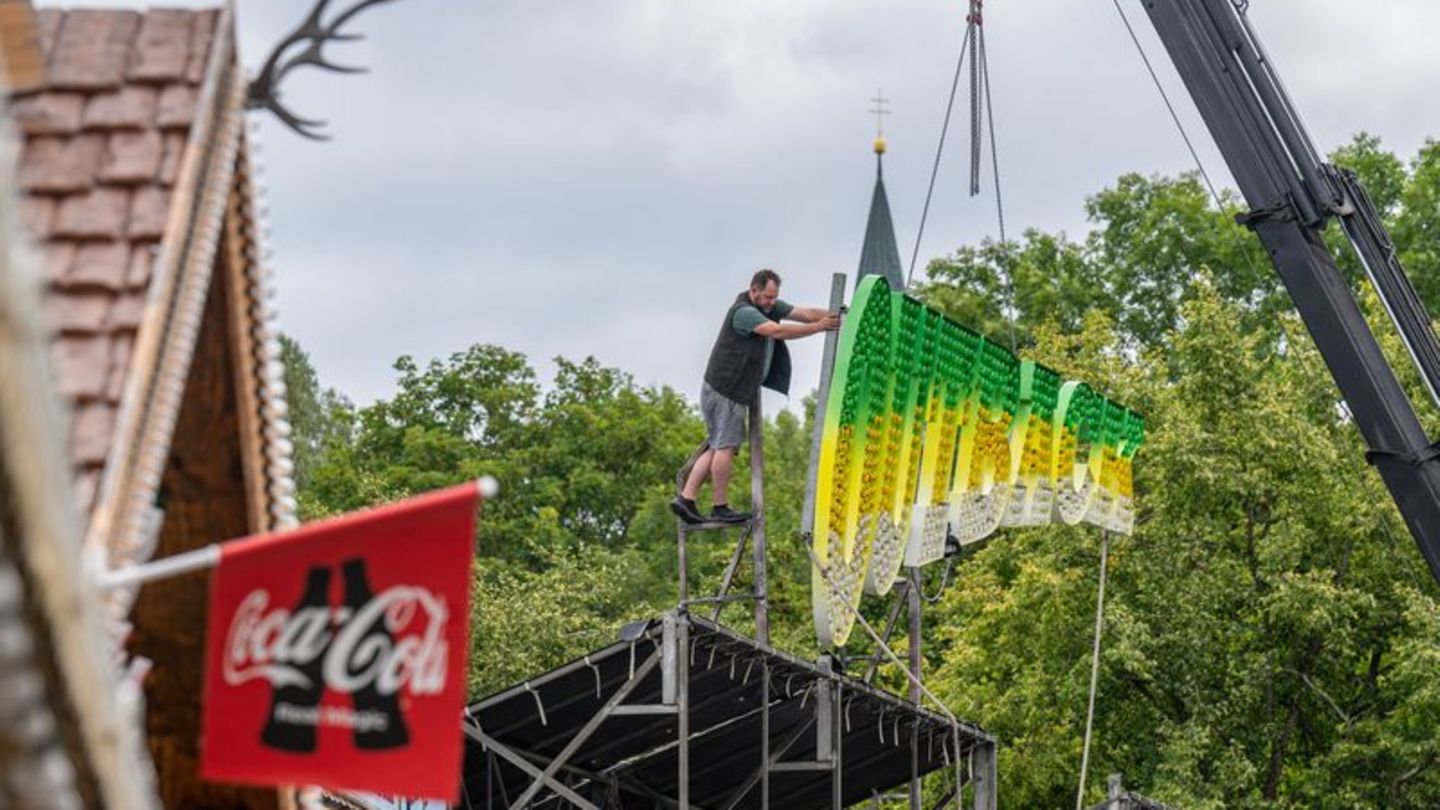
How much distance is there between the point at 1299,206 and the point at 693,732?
575 cm

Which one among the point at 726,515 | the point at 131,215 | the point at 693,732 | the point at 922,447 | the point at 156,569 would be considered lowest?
the point at 693,732

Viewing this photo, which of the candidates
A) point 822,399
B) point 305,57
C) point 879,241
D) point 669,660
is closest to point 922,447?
point 822,399

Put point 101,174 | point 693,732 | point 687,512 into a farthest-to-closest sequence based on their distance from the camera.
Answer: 1. point 693,732
2. point 687,512
3. point 101,174

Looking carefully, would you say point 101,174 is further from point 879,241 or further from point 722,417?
point 879,241

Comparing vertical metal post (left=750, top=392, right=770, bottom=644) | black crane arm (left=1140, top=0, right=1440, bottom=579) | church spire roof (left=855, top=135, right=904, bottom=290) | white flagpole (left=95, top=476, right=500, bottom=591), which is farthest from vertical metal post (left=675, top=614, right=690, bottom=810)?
church spire roof (left=855, top=135, right=904, bottom=290)

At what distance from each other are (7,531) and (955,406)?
1699cm

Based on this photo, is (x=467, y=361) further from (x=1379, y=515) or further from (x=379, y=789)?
(x=379, y=789)

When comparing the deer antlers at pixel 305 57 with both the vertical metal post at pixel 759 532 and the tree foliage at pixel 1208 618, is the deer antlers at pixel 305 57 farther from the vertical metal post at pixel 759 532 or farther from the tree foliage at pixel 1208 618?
the tree foliage at pixel 1208 618

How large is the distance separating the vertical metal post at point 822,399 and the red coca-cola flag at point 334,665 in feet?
35.0

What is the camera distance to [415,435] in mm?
58969

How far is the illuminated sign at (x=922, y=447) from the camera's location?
1889 cm

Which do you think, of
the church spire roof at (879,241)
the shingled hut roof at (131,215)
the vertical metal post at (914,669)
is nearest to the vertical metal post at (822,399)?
the vertical metal post at (914,669)

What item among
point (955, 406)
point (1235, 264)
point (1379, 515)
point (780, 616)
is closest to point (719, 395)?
point (955, 406)

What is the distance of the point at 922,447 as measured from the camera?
21047 millimetres
